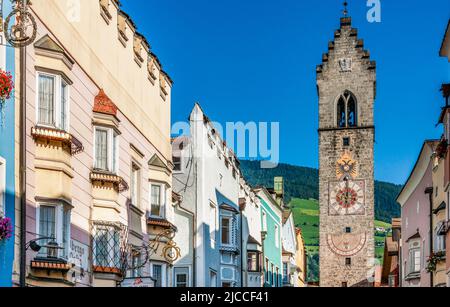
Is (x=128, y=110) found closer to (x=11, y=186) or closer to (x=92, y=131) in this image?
(x=92, y=131)

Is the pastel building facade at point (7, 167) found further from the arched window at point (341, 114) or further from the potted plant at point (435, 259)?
the arched window at point (341, 114)

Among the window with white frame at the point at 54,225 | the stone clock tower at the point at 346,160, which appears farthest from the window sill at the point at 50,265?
the stone clock tower at the point at 346,160

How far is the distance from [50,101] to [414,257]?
3289 centimetres

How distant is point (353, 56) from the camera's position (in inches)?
3856

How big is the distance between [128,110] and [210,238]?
17.3m

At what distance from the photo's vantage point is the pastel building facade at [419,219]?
147 ft

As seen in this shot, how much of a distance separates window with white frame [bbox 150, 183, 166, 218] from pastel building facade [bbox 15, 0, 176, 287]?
3 cm

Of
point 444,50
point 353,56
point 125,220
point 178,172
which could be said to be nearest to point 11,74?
point 125,220

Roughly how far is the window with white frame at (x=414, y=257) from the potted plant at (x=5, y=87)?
34.9 m

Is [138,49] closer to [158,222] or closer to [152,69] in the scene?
[152,69]

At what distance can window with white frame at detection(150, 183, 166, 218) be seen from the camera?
3038 centimetres

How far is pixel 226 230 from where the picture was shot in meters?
47.5

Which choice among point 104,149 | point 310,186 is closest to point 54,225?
point 104,149

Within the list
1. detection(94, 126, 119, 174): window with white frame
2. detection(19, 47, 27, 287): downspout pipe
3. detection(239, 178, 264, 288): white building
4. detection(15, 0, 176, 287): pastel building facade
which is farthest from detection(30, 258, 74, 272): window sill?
detection(239, 178, 264, 288): white building
